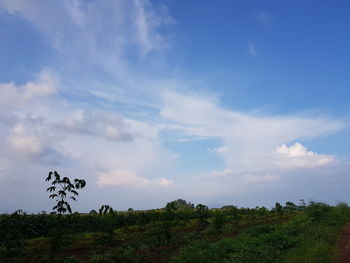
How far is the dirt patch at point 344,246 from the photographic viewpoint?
10336 millimetres

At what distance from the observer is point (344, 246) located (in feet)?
40.3

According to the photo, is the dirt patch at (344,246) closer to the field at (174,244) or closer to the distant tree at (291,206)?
the field at (174,244)

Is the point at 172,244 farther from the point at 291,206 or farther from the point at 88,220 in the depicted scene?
the point at 291,206

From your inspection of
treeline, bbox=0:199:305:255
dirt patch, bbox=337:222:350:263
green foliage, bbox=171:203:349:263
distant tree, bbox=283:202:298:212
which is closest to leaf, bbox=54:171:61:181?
treeline, bbox=0:199:305:255

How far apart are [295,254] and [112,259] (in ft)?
22.6

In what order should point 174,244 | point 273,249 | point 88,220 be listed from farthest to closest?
point 88,220 < point 174,244 < point 273,249

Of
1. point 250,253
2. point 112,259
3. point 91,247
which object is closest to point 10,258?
point 91,247

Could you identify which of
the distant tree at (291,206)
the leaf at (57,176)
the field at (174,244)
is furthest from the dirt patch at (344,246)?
the distant tree at (291,206)

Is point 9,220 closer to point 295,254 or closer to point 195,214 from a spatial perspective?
point 295,254

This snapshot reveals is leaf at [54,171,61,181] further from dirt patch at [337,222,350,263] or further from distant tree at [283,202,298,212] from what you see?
distant tree at [283,202,298,212]

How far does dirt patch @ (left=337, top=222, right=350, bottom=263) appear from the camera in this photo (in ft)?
33.9

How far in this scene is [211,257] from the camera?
37.2 ft

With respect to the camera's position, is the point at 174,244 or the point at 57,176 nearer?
the point at 57,176

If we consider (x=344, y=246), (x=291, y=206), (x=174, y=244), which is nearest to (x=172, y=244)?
(x=174, y=244)
